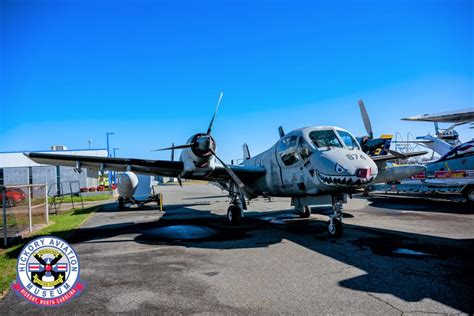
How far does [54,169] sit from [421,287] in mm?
46470

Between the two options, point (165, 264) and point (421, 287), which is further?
point (165, 264)

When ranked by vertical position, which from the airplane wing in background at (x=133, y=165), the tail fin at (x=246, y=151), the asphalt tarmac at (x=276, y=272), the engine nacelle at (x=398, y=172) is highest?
the tail fin at (x=246, y=151)

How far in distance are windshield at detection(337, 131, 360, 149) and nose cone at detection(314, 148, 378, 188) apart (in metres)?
0.58

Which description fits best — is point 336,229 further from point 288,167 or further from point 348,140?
point 348,140

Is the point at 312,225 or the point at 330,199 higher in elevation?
the point at 330,199

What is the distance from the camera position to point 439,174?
768 inches

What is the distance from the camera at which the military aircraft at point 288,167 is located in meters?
8.53

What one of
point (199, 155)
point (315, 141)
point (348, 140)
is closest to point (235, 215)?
point (199, 155)

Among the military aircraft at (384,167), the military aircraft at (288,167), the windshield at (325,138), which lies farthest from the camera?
the military aircraft at (384,167)

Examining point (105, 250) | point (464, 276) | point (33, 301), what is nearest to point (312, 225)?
point (464, 276)

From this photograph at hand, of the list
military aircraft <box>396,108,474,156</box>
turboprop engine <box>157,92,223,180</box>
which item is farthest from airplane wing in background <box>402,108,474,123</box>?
turboprop engine <box>157,92,223,180</box>

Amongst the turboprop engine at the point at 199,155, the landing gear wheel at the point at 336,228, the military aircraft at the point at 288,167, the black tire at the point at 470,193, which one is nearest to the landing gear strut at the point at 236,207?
the military aircraft at the point at 288,167

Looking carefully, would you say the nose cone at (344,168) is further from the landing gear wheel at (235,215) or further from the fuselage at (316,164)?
the landing gear wheel at (235,215)

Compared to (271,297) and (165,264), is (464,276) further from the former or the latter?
(165,264)
